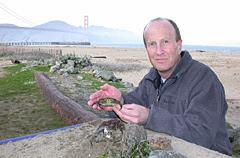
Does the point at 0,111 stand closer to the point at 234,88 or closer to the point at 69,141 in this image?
the point at 69,141

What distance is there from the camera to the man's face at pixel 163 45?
6.18 feet

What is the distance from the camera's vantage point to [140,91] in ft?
7.81

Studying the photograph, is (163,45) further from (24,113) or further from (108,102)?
(24,113)

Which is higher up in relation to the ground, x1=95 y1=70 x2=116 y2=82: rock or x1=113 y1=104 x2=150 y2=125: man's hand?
x1=113 y1=104 x2=150 y2=125: man's hand

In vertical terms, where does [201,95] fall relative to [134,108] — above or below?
above

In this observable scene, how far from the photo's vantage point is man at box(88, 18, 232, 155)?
1.62m

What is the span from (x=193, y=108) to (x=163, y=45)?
666 mm

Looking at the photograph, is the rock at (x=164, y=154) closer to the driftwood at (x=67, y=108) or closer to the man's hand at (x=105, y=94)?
the man's hand at (x=105, y=94)

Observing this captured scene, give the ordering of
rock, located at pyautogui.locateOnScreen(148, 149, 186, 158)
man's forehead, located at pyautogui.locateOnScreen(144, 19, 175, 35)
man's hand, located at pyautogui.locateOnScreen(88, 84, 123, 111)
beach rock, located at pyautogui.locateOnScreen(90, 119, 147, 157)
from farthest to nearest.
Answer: man's hand, located at pyautogui.locateOnScreen(88, 84, 123, 111) → man's forehead, located at pyautogui.locateOnScreen(144, 19, 175, 35) → beach rock, located at pyautogui.locateOnScreen(90, 119, 147, 157) → rock, located at pyautogui.locateOnScreen(148, 149, 186, 158)

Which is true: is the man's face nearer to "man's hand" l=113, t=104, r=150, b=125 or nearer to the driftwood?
"man's hand" l=113, t=104, r=150, b=125

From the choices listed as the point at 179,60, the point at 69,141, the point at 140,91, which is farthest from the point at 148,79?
the point at 69,141

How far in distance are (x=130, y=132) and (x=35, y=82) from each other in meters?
6.79

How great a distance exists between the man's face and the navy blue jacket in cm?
9

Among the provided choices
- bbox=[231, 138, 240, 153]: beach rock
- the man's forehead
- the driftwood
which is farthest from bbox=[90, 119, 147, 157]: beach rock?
bbox=[231, 138, 240, 153]: beach rock
